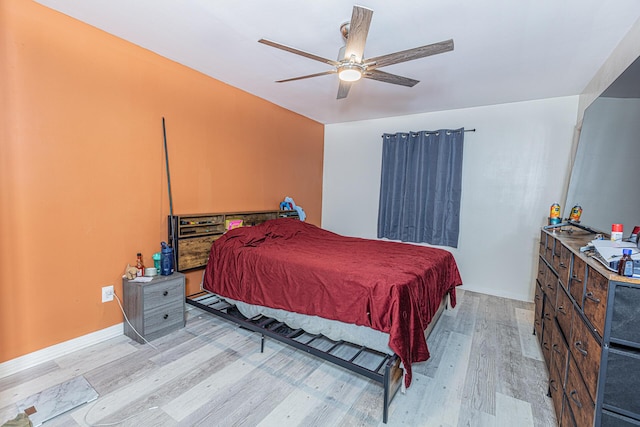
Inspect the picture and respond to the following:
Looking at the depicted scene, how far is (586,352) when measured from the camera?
124cm

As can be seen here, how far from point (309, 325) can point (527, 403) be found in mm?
1474

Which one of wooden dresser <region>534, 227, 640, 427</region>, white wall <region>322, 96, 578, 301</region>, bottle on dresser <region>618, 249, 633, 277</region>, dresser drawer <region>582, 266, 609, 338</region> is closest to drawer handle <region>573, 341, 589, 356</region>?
wooden dresser <region>534, 227, 640, 427</region>

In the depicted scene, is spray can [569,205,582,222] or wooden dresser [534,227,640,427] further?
spray can [569,205,582,222]

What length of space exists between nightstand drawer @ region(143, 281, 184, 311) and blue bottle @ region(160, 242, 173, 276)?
146 mm

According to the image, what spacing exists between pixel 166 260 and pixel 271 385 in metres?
1.47

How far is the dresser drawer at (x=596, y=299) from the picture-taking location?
112cm

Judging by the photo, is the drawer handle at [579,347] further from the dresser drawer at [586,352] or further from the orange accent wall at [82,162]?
the orange accent wall at [82,162]

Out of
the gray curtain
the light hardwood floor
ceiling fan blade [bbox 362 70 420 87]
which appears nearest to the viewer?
the light hardwood floor

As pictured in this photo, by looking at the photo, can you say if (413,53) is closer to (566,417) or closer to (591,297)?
(591,297)

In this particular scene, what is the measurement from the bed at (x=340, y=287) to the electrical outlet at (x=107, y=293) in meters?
0.77

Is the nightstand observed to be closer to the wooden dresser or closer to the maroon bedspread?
the maroon bedspread

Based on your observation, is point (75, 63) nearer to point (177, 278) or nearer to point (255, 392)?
point (177, 278)

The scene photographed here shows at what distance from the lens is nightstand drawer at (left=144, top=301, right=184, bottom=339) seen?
2.41 meters

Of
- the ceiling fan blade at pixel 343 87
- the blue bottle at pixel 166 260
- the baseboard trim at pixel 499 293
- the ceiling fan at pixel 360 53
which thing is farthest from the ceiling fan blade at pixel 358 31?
the baseboard trim at pixel 499 293
